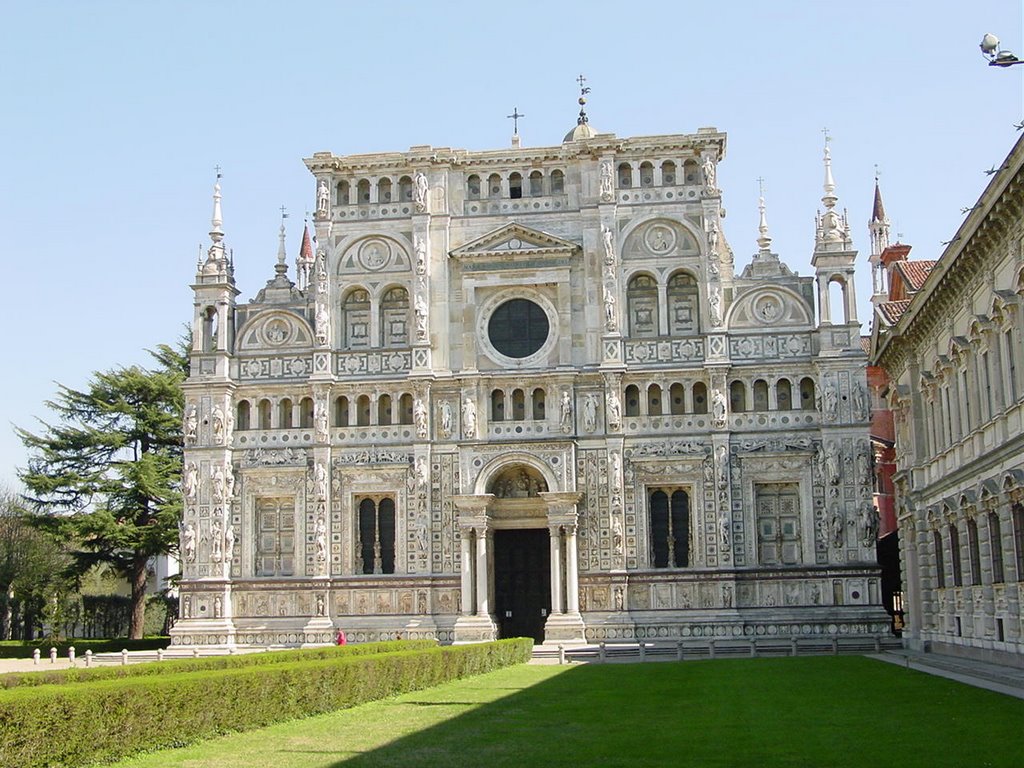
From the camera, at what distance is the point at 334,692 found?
93.7 feet

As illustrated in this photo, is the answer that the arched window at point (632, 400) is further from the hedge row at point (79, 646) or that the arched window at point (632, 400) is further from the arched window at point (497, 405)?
the hedge row at point (79, 646)

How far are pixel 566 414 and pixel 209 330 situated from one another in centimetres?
1617

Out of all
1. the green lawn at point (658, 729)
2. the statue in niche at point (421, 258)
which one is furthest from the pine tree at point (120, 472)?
the green lawn at point (658, 729)

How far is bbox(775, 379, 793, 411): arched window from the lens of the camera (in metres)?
54.2

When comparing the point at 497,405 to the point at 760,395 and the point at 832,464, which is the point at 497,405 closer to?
the point at 760,395

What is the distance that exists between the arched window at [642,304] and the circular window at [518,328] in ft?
11.8

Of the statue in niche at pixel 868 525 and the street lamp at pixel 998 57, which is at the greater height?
the street lamp at pixel 998 57

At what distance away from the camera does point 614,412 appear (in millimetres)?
54062

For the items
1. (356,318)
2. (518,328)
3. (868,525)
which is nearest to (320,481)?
(356,318)

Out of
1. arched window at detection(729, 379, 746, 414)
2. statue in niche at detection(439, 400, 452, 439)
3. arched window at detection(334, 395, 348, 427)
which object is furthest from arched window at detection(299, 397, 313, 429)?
arched window at detection(729, 379, 746, 414)

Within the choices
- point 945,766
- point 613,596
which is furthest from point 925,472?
point 945,766

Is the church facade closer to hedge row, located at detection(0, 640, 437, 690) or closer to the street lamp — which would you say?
hedge row, located at detection(0, 640, 437, 690)

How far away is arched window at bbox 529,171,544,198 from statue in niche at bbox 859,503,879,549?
1887 cm

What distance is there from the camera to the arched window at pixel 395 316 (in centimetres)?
5738
